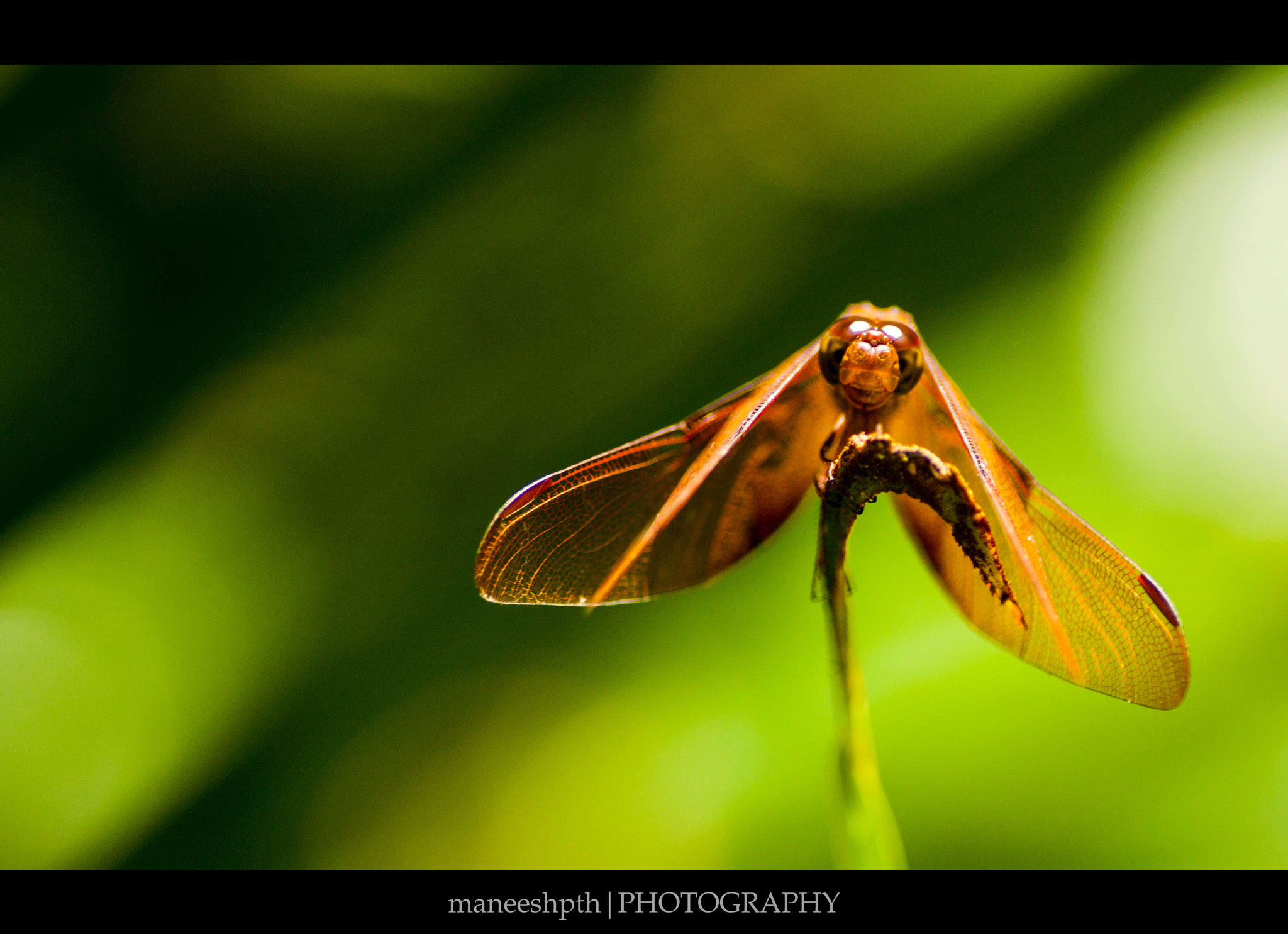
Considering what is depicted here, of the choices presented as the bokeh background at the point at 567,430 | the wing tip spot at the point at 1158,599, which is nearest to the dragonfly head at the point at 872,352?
the wing tip spot at the point at 1158,599

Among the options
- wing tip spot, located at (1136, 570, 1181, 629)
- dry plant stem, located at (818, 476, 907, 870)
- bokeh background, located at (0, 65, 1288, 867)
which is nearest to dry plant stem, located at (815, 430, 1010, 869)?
dry plant stem, located at (818, 476, 907, 870)

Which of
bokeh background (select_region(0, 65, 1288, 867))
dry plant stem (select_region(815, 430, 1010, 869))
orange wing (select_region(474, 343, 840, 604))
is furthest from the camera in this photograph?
bokeh background (select_region(0, 65, 1288, 867))

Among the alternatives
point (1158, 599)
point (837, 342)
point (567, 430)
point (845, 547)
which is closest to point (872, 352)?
point (837, 342)

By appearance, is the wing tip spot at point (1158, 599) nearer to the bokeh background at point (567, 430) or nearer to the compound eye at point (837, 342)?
the compound eye at point (837, 342)

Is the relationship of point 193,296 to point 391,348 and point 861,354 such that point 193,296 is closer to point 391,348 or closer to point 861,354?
point 391,348

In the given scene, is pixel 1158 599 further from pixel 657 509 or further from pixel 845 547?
pixel 657 509

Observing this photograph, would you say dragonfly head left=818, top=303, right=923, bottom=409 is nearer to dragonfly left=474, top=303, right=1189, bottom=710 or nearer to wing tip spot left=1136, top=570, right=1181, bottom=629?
dragonfly left=474, top=303, right=1189, bottom=710
